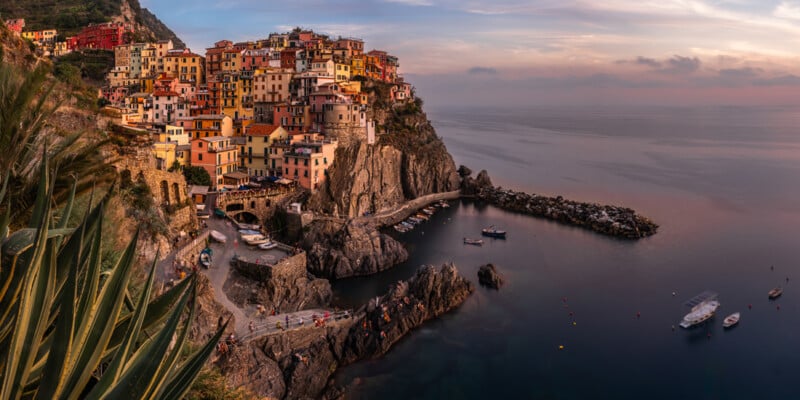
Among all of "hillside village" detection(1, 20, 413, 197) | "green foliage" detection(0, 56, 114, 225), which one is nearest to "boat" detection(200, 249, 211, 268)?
"hillside village" detection(1, 20, 413, 197)

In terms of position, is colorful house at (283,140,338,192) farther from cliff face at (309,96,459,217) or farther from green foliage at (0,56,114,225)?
green foliage at (0,56,114,225)

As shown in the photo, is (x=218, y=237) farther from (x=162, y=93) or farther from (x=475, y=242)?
(x=162, y=93)

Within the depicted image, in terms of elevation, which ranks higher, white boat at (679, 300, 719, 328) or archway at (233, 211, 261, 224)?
archway at (233, 211, 261, 224)

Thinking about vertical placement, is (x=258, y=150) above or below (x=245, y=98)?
below

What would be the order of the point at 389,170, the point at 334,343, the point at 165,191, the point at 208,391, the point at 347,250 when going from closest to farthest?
the point at 208,391, the point at 334,343, the point at 165,191, the point at 347,250, the point at 389,170

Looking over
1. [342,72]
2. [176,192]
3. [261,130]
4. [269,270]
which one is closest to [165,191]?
[176,192]

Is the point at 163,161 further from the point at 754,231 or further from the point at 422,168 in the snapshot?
the point at 754,231
